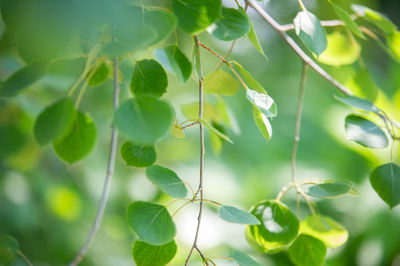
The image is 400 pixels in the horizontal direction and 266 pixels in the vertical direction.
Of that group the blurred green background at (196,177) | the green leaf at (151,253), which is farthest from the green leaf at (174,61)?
the blurred green background at (196,177)

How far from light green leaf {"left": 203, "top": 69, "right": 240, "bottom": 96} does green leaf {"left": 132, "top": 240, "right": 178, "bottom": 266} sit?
0.56 ft

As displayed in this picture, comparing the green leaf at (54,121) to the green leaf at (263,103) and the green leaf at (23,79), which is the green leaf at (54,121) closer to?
the green leaf at (23,79)

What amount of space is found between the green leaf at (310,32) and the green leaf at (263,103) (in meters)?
0.07

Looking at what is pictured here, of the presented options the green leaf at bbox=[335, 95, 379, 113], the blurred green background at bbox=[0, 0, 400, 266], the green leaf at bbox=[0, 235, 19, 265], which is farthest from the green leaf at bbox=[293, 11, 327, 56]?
the blurred green background at bbox=[0, 0, 400, 266]

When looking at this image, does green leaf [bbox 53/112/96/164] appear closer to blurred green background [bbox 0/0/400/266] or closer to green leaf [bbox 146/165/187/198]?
green leaf [bbox 146/165/187/198]

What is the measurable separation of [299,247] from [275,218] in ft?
0.17

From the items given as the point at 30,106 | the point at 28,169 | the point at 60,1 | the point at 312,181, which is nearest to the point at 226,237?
the point at 28,169

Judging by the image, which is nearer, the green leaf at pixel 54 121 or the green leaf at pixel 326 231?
the green leaf at pixel 54 121

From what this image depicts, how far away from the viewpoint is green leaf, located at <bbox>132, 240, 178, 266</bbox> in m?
0.33

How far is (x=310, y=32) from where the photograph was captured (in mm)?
337

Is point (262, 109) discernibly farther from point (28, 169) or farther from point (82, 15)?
point (28, 169)

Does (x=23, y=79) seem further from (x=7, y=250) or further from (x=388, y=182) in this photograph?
(x=388, y=182)

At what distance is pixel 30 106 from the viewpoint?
2.38ft

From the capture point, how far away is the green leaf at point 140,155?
0.33m
